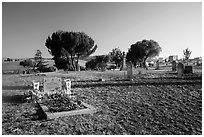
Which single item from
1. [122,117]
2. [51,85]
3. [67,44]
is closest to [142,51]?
[67,44]

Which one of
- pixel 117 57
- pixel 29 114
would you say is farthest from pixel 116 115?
pixel 117 57

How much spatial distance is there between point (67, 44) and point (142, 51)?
2204 cm

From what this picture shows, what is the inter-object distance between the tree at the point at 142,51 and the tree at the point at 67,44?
17713mm

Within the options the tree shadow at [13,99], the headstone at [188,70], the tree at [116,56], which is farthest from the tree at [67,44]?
the tree shadow at [13,99]

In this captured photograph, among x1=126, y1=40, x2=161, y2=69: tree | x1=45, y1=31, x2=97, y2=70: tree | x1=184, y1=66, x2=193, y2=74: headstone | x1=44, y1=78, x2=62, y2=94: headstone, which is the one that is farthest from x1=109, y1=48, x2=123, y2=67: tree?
x1=44, y1=78, x2=62, y2=94: headstone

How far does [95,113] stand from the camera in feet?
21.1

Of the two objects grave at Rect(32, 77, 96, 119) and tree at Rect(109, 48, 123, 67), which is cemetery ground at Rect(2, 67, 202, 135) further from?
tree at Rect(109, 48, 123, 67)

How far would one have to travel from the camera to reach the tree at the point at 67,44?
34000mm

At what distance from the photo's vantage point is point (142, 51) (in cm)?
4941

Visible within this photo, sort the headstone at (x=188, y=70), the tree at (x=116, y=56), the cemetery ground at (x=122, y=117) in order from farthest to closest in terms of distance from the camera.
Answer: the tree at (x=116, y=56) → the headstone at (x=188, y=70) → the cemetery ground at (x=122, y=117)

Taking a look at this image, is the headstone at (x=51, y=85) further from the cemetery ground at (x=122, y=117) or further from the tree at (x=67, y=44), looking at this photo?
the tree at (x=67, y=44)

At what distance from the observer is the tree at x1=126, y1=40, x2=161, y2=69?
49719 millimetres

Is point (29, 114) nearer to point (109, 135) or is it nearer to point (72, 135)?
point (72, 135)

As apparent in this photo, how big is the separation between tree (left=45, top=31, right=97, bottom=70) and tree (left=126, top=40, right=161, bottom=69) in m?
17.7
